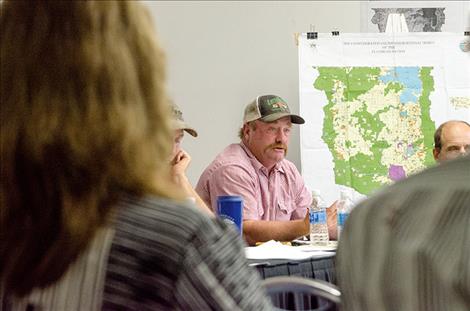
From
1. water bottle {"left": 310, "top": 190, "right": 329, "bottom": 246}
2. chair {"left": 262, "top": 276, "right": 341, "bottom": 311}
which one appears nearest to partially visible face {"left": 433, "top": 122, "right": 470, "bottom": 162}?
water bottle {"left": 310, "top": 190, "right": 329, "bottom": 246}

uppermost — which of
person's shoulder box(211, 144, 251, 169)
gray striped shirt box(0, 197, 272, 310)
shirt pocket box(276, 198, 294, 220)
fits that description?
gray striped shirt box(0, 197, 272, 310)

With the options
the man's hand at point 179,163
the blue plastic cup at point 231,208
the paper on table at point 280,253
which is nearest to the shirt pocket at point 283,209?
the man's hand at point 179,163

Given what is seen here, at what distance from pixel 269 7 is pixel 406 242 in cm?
463

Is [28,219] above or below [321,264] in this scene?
above

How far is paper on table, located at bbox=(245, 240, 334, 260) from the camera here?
269 centimetres

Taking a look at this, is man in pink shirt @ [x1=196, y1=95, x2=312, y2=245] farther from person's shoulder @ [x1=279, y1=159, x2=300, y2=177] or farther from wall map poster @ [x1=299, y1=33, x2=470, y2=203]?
wall map poster @ [x1=299, y1=33, x2=470, y2=203]

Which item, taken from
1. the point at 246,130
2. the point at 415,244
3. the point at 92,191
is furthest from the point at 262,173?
the point at 415,244

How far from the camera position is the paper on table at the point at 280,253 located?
2.69 metres

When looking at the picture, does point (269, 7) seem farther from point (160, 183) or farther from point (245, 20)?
point (160, 183)

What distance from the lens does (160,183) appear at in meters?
1.10

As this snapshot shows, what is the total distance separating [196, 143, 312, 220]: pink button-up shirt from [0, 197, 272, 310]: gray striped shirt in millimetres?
2647

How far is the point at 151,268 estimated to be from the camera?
39.8 inches

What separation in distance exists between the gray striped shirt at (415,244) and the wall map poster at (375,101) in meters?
4.19

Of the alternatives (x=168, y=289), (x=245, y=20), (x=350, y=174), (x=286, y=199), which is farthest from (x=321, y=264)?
(x=245, y=20)
